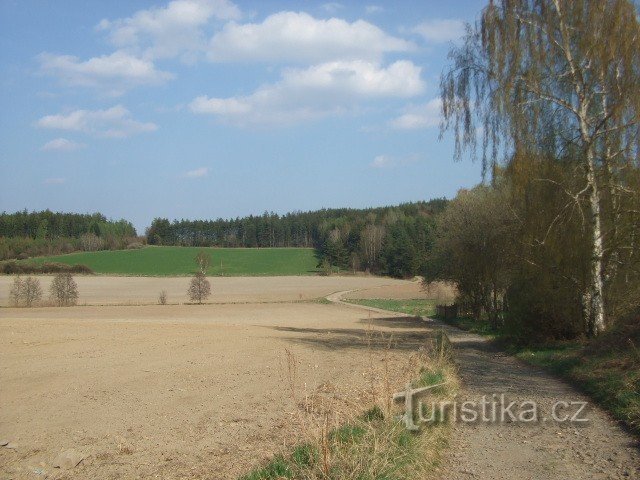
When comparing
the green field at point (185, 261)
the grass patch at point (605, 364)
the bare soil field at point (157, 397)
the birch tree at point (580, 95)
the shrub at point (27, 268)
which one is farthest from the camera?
the green field at point (185, 261)

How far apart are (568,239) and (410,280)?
260ft

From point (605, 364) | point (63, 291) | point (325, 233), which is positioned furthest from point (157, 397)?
point (325, 233)

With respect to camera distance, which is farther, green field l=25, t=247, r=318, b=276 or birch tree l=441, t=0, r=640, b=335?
green field l=25, t=247, r=318, b=276

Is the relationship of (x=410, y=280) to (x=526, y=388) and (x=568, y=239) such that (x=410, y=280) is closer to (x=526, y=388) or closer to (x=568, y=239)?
(x=568, y=239)

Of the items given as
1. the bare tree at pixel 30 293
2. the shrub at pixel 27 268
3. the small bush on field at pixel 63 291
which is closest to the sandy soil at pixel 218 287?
the bare tree at pixel 30 293

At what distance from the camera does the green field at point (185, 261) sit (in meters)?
108

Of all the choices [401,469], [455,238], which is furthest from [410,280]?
[401,469]

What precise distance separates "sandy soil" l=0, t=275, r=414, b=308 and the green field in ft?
34.8

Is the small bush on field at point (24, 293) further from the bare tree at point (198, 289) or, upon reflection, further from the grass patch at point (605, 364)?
the grass patch at point (605, 364)

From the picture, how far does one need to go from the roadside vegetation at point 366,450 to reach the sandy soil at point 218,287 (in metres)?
57.6

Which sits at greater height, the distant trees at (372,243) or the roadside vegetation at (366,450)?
the distant trees at (372,243)

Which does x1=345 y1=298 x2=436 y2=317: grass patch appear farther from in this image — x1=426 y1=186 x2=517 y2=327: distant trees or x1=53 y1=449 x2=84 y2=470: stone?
x1=53 y1=449 x2=84 y2=470: stone

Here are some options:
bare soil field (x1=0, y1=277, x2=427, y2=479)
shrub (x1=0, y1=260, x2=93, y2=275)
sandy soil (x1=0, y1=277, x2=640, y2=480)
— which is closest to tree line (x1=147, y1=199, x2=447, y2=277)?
shrub (x1=0, y1=260, x2=93, y2=275)

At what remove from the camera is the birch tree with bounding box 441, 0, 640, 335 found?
16703 millimetres
